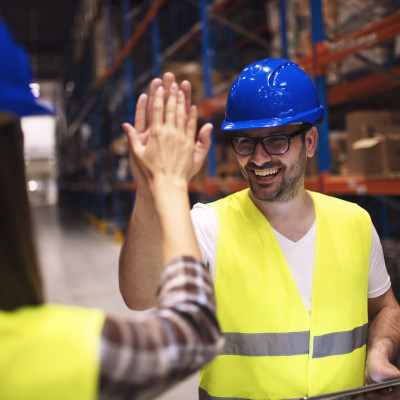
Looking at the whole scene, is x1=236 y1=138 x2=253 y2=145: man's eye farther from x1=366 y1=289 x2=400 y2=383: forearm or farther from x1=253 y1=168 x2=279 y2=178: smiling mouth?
x1=366 y1=289 x2=400 y2=383: forearm

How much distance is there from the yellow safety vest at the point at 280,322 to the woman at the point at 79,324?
0.64 m

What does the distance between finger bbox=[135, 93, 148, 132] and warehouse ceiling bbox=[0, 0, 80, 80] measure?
15.2m

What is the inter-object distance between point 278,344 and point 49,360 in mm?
956

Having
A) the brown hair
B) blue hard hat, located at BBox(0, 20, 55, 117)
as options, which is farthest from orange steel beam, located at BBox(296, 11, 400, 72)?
the brown hair

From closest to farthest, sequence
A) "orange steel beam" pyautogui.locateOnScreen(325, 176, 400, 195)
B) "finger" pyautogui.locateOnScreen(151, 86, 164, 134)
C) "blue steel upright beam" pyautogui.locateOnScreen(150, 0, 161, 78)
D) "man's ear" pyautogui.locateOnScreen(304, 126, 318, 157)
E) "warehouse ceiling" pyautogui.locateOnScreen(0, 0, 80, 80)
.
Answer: "finger" pyautogui.locateOnScreen(151, 86, 164, 134) → "man's ear" pyautogui.locateOnScreen(304, 126, 318, 157) → "orange steel beam" pyautogui.locateOnScreen(325, 176, 400, 195) → "blue steel upright beam" pyautogui.locateOnScreen(150, 0, 161, 78) → "warehouse ceiling" pyautogui.locateOnScreen(0, 0, 80, 80)

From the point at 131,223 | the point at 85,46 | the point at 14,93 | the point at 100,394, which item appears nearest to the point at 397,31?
the point at 131,223

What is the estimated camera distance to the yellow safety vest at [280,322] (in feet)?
5.13

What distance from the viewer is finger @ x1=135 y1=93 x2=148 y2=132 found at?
1340mm

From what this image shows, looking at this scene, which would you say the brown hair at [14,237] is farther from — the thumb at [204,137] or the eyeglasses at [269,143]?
the eyeglasses at [269,143]

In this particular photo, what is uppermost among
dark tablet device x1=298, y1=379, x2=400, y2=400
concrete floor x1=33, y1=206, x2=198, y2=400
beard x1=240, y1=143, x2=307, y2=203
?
beard x1=240, y1=143, x2=307, y2=203

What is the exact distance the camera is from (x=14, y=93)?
Result: 90 centimetres

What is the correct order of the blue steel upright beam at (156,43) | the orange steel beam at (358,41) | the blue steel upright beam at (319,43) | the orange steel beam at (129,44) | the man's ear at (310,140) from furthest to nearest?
the blue steel upright beam at (156,43), the orange steel beam at (129,44), the blue steel upright beam at (319,43), the orange steel beam at (358,41), the man's ear at (310,140)

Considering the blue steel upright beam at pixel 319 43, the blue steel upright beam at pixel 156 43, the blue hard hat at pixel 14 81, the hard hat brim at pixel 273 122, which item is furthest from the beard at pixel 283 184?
the blue steel upright beam at pixel 156 43

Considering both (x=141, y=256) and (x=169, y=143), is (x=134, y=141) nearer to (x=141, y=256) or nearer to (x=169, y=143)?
(x=169, y=143)
